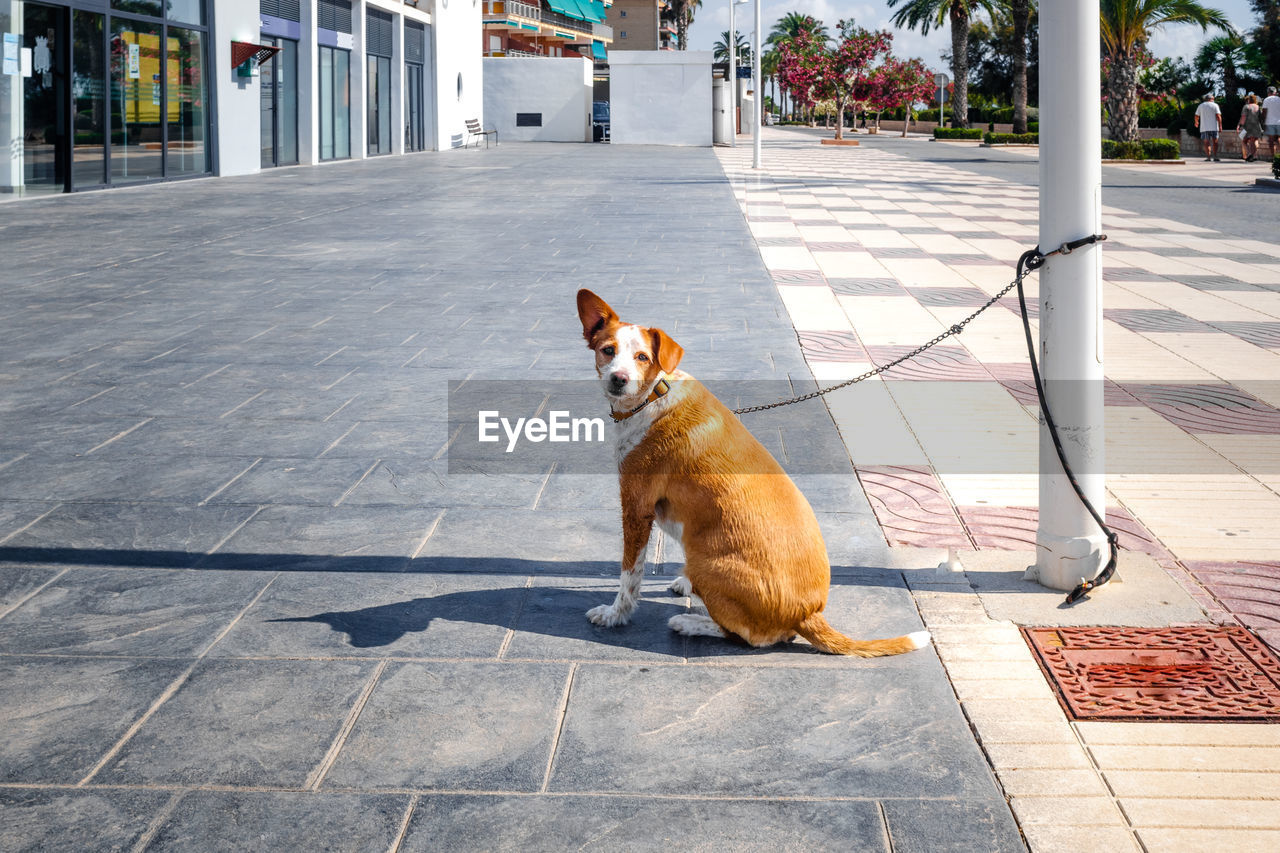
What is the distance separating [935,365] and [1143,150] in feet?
110

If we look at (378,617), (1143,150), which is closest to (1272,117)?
(1143,150)

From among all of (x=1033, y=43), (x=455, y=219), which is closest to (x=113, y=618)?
(x=455, y=219)

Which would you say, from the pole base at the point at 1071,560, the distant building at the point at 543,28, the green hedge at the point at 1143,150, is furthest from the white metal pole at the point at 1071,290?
the distant building at the point at 543,28

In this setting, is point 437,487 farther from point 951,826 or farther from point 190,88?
point 190,88

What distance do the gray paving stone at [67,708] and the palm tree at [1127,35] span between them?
3872 centimetres

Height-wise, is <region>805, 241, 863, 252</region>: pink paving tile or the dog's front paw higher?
<region>805, 241, 863, 252</region>: pink paving tile

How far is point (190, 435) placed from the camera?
650 centimetres

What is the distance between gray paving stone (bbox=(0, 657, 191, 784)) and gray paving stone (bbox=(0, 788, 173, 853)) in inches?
3.5

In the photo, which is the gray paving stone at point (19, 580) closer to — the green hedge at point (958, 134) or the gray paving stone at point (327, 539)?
the gray paving stone at point (327, 539)

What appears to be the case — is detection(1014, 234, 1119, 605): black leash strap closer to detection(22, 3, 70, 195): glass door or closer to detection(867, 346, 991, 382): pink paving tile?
detection(867, 346, 991, 382): pink paving tile

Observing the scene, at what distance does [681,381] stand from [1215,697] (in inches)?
68.2

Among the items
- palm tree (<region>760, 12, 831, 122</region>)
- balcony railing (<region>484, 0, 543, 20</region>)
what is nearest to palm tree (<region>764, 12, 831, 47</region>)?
palm tree (<region>760, 12, 831, 122</region>)

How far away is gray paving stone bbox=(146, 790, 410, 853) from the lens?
2.82 m

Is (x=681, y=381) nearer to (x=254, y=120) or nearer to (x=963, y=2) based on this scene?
(x=254, y=120)
